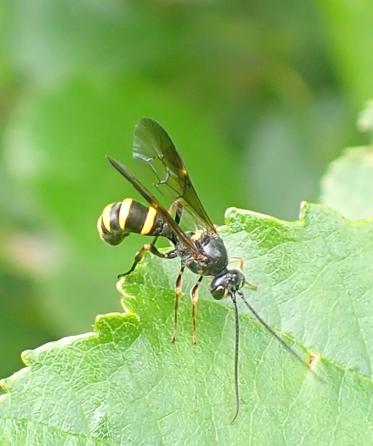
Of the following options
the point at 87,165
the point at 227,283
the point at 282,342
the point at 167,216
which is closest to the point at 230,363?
the point at 282,342

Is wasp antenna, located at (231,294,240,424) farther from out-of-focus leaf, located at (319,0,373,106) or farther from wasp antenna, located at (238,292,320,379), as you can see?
out-of-focus leaf, located at (319,0,373,106)

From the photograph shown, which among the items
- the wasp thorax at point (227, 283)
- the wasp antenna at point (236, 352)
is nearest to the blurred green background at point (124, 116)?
the wasp thorax at point (227, 283)

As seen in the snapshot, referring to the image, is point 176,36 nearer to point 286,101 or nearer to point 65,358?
point 286,101

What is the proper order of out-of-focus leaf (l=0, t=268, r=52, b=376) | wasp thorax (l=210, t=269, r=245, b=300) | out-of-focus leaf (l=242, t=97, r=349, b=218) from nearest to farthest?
wasp thorax (l=210, t=269, r=245, b=300)
out-of-focus leaf (l=0, t=268, r=52, b=376)
out-of-focus leaf (l=242, t=97, r=349, b=218)

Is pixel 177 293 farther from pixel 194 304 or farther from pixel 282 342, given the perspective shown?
pixel 282 342

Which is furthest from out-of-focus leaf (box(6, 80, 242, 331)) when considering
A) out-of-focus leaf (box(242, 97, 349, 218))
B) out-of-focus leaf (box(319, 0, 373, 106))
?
out-of-focus leaf (box(319, 0, 373, 106))

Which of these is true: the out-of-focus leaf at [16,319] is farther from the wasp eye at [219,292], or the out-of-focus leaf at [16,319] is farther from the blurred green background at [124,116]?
the wasp eye at [219,292]
